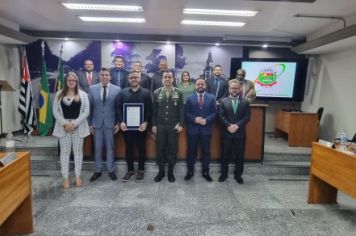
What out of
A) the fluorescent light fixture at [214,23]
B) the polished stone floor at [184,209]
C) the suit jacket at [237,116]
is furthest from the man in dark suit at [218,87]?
the polished stone floor at [184,209]

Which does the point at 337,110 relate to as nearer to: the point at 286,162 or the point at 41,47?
the point at 286,162

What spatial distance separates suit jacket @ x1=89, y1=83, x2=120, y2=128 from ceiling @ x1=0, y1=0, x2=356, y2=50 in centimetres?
128

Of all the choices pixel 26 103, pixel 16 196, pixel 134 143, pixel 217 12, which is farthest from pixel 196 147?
pixel 26 103

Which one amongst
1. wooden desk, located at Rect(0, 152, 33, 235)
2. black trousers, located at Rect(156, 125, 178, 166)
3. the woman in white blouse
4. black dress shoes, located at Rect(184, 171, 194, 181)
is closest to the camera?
wooden desk, located at Rect(0, 152, 33, 235)

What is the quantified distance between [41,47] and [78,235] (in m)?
5.54

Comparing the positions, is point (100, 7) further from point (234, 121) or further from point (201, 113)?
point (234, 121)

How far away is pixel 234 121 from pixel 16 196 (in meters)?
2.93

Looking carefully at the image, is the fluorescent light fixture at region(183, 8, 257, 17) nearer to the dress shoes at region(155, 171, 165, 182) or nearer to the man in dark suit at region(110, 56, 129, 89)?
the man in dark suit at region(110, 56, 129, 89)

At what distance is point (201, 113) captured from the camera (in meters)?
4.10

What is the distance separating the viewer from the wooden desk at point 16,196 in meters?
2.19

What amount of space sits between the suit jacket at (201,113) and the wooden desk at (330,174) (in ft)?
4.77

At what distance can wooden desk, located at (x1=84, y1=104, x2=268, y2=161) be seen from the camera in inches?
182

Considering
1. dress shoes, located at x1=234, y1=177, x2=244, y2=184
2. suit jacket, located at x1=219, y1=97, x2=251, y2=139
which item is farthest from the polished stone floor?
suit jacket, located at x1=219, y1=97, x2=251, y2=139

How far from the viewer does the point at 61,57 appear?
655 centimetres
